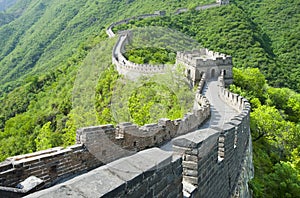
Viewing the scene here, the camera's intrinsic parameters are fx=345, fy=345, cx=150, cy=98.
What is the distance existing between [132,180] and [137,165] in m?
0.25

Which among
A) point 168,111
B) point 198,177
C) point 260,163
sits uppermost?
point 198,177

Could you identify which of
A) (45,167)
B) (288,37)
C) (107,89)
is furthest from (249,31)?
(45,167)

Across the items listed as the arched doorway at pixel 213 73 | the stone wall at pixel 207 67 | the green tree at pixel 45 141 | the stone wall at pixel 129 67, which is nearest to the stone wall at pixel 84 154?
the green tree at pixel 45 141

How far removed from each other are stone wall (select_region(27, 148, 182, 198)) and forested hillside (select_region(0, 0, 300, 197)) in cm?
706

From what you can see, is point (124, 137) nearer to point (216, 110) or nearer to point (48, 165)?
point (48, 165)

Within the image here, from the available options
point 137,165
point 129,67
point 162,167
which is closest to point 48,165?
point 162,167

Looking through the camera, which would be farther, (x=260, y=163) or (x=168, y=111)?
(x=168, y=111)

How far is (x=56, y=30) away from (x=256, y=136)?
248 feet

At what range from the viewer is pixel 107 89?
2683 centimetres

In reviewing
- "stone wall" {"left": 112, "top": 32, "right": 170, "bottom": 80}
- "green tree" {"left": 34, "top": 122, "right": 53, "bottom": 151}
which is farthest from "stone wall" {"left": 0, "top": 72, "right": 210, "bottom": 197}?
"stone wall" {"left": 112, "top": 32, "right": 170, "bottom": 80}

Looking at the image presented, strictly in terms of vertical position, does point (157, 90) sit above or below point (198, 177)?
below

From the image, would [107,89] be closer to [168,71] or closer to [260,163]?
[168,71]

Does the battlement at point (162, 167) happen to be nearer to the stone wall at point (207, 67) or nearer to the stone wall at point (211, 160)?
the stone wall at point (211, 160)

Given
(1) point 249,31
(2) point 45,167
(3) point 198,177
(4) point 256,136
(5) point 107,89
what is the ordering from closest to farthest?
(3) point 198,177 → (2) point 45,167 → (4) point 256,136 → (5) point 107,89 → (1) point 249,31
